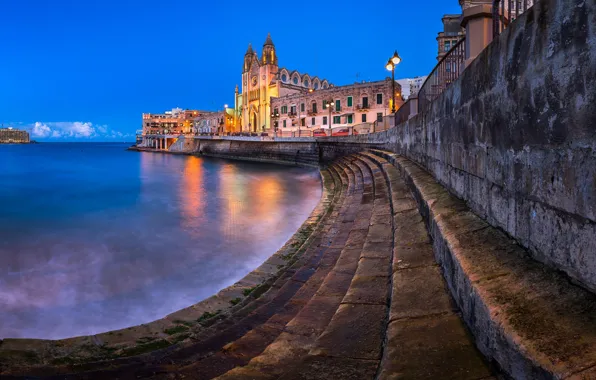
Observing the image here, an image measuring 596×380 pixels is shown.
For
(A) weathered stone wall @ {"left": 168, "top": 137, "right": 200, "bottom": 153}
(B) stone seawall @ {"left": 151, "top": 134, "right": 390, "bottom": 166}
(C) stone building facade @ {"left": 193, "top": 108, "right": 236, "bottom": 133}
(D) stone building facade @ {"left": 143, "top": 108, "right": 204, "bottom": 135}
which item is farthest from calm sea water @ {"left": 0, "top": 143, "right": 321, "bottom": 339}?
(D) stone building facade @ {"left": 143, "top": 108, "right": 204, "bottom": 135}

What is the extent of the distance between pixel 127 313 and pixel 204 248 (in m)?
3.80

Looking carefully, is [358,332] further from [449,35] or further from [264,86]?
[264,86]

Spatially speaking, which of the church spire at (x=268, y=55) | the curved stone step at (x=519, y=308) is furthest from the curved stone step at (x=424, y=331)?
the church spire at (x=268, y=55)

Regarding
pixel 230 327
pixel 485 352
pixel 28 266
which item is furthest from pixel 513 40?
pixel 28 266

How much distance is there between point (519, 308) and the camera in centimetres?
224

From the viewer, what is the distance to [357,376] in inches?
105

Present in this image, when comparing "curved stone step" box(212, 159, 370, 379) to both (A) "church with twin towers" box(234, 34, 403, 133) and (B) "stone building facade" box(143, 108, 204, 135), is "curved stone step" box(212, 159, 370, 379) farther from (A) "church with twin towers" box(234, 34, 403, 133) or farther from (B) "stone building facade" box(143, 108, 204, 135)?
(B) "stone building facade" box(143, 108, 204, 135)

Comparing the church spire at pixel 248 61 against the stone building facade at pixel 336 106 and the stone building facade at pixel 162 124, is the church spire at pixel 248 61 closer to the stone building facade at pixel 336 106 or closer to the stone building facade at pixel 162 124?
the stone building facade at pixel 336 106

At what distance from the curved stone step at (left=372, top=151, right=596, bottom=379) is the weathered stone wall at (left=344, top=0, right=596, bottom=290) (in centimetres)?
15

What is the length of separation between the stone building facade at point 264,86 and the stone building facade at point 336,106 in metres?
3.89

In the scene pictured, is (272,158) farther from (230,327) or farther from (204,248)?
(230,327)

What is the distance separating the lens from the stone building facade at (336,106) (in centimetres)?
5247

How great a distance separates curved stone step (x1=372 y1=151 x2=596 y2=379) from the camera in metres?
1.83

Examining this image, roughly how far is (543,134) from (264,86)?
74437 mm
